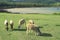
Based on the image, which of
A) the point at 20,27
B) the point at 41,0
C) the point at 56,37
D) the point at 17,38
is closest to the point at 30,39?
the point at 17,38

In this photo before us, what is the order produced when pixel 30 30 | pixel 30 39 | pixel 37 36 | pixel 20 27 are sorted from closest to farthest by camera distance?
1. pixel 30 39
2. pixel 37 36
3. pixel 30 30
4. pixel 20 27

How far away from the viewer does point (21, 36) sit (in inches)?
632

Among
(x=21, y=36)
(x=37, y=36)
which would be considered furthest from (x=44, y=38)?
(x=21, y=36)

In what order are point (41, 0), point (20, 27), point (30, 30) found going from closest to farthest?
point (30, 30), point (20, 27), point (41, 0)

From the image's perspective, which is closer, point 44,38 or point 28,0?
point 44,38

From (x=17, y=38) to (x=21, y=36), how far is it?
30.7 inches

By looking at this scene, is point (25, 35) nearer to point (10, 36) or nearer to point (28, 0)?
point (10, 36)

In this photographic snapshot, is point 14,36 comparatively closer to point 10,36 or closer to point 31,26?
point 10,36

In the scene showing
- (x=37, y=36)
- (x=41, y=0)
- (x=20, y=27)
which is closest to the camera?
(x=37, y=36)

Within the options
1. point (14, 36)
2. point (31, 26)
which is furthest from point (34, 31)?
point (14, 36)

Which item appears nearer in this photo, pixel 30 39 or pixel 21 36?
pixel 30 39

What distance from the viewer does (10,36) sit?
16.0 metres

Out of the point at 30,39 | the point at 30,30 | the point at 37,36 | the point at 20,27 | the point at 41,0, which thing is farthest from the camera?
the point at 41,0

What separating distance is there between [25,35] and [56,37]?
2.30m
